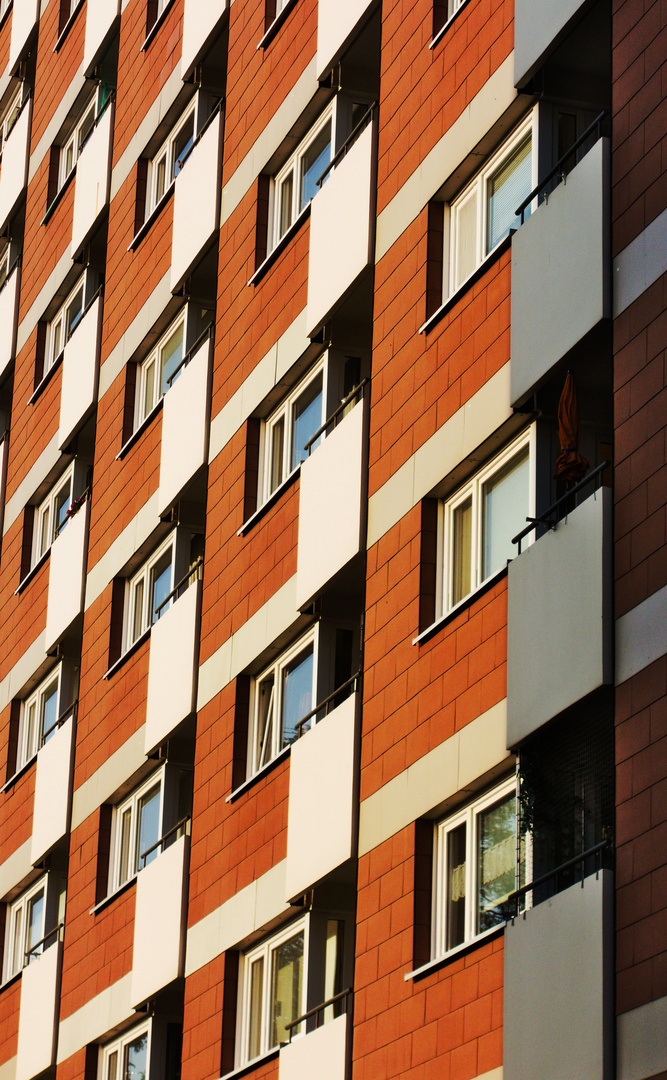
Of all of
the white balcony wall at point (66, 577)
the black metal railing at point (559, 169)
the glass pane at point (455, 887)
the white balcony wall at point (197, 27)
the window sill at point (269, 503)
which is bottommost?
the glass pane at point (455, 887)

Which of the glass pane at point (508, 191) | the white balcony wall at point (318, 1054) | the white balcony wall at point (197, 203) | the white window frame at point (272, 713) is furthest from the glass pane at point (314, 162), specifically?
the white balcony wall at point (318, 1054)

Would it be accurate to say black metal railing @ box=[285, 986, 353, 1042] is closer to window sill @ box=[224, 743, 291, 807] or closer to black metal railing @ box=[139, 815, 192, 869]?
window sill @ box=[224, 743, 291, 807]

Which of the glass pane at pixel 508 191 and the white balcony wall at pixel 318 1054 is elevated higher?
the glass pane at pixel 508 191

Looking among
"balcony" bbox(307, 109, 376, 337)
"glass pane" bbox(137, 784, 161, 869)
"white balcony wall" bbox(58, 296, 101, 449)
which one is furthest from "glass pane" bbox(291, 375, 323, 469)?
"white balcony wall" bbox(58, 296, 101, 449)

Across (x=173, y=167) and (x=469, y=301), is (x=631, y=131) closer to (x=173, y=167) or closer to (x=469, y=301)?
(x=469, y=301)

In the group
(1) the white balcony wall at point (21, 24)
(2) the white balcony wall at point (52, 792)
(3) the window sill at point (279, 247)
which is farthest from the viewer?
(1) the white balcony wall at point (21, 24)

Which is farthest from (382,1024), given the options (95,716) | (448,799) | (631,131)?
(95,716)

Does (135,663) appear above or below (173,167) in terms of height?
below

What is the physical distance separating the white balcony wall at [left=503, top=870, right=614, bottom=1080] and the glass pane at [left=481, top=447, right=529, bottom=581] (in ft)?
11.3

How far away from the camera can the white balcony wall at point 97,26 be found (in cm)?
3133

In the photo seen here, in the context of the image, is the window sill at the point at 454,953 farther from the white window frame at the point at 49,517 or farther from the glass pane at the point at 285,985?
the white window frame at the point at 49,517

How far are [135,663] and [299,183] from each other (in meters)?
6.30

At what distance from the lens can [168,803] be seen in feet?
79.8

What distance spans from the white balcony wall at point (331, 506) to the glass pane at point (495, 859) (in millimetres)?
3773
